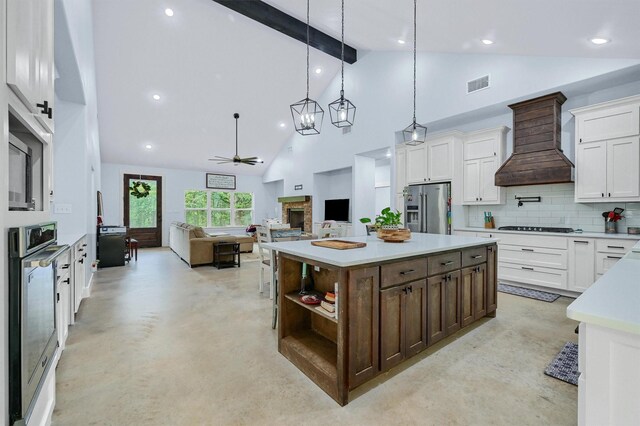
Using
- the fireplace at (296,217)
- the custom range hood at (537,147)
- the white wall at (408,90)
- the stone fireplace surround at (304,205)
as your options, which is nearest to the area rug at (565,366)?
the custom range hood at (537,147)

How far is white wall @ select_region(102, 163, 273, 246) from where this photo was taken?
910cm

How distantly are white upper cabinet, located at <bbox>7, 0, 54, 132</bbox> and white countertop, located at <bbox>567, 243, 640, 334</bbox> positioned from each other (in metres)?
2.02

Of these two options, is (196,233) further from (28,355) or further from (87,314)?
(28,355)

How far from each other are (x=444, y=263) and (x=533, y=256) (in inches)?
107

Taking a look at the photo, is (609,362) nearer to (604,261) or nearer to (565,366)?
(565,366)

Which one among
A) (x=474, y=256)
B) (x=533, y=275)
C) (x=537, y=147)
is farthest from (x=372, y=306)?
(x=537, y=147)

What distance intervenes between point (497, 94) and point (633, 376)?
487cm

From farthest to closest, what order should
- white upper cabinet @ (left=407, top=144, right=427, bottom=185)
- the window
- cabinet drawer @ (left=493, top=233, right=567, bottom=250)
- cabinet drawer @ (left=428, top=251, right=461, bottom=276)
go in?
the window
white upper cabinet @ (left=407, top=144, right=427, bottom=185)
cabinet drawer @ (left=493, top=233, right=567, bottom=250)
cabinet drawer @ (left=428, top=251, right=461, bottom=276)

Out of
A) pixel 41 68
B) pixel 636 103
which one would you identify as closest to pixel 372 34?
pixel 636 103

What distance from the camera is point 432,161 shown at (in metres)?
5.56

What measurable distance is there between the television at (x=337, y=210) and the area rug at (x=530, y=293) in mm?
4461

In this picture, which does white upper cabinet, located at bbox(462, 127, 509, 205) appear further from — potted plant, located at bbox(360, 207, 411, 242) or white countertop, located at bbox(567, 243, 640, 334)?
white countertop, located at bbox(567, 243, 640, 334)

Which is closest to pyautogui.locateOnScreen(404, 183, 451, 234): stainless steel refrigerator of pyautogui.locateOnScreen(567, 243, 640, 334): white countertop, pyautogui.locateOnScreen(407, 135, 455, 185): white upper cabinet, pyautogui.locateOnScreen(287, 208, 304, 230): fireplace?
pyautogui.locateOnScreen(407, 135, 455, 185): white upper cabinet

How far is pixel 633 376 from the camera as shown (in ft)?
2.66
